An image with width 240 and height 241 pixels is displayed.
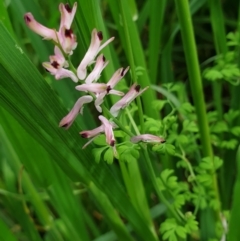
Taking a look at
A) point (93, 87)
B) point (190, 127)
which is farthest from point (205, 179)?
point (93, 87)

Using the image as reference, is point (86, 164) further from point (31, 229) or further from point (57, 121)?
point (31, 229)

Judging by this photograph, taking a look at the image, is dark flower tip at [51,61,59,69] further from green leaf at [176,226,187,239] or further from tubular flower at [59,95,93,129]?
green leaf at [176,226,187,239]

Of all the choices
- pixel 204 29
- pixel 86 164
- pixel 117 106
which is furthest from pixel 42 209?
pixel 204 29

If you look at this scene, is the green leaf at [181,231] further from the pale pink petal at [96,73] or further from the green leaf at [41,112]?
the pale pink petal at [96,73]


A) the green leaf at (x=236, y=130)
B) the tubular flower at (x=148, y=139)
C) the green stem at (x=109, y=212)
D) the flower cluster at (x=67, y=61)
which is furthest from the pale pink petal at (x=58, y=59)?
the green leaf at (x=236, y=130)

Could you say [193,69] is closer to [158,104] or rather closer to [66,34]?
[158,104]

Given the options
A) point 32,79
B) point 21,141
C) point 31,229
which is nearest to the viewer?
point 32,79
